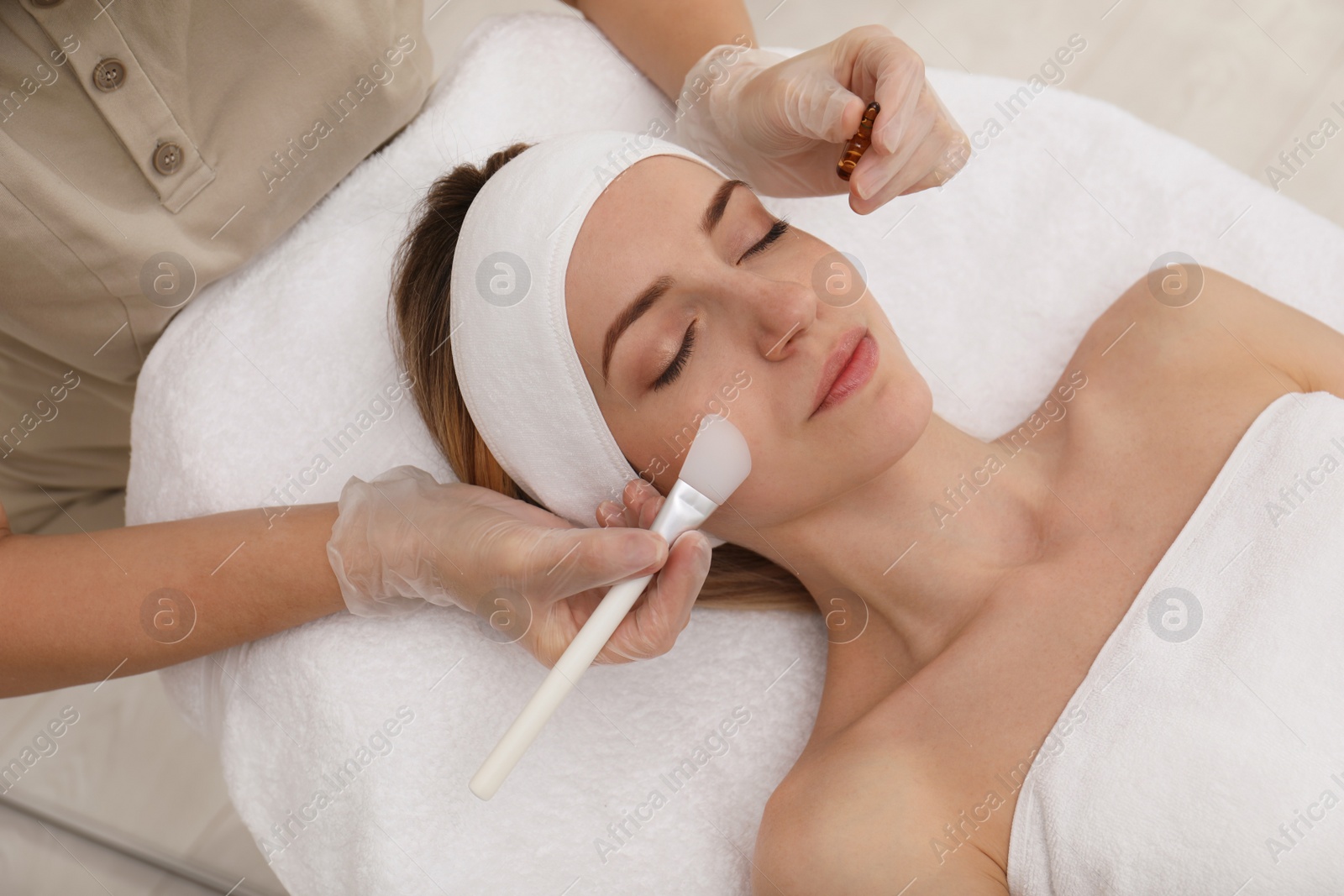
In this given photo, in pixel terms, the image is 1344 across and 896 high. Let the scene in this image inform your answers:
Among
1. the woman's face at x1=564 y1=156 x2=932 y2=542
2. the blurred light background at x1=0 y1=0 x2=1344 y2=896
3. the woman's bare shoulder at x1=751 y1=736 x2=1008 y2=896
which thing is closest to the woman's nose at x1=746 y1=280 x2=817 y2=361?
the woman's face at x1=564 y1=156 x2=932 y2=542

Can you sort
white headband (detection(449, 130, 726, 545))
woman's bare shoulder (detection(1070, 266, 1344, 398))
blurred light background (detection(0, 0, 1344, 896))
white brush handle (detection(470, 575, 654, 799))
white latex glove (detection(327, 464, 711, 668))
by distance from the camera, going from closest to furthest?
1. white brush handle (detection(470, 575, 654, 799))
2. white latex glove (detection(327, 464, 711, 668))
3. white headband (detection(449, 130, 726, 545))
4. woman's bare shoulder (detection(1070, 266, 1344, 398))
5. blurred light background (detection(0, 0, 1344, 896))

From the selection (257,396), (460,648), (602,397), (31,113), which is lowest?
(460,648)

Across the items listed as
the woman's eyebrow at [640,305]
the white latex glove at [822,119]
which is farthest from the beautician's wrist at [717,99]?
the woman's eyebrow at [640,305]

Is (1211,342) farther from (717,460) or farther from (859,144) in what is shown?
(717,460)

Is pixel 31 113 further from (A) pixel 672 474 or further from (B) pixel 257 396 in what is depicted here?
(A) pixel 672 474

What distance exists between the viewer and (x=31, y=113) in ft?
3.25

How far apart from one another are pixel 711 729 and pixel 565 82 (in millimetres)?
1003

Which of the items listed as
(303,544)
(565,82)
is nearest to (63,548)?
(303,544)

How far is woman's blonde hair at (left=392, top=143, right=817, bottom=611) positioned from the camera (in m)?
1.22

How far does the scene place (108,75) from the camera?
99 centimetres

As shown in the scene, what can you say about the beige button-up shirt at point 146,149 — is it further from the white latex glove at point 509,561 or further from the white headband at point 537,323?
the white latex glove at point 509,561

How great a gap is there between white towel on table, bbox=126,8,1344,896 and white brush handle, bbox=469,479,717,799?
0.26 m

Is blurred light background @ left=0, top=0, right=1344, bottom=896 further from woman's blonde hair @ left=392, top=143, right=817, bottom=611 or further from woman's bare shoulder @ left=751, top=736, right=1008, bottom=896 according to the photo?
woman's bare shoulder @ left=751, top=736, right=1008, bottom=896

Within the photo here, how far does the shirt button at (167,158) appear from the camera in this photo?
3.49 ft
